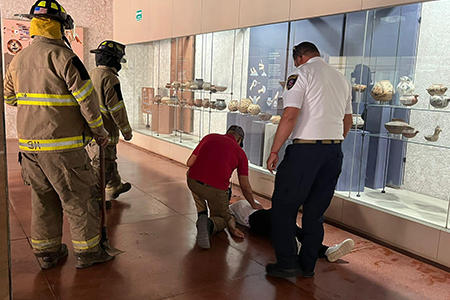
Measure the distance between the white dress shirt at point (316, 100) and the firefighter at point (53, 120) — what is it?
149cm

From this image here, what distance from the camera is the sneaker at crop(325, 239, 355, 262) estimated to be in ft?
11.5

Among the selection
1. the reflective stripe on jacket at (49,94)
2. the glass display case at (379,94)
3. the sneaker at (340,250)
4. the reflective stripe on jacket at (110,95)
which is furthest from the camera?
the reflective stripe on jacket at (110,95)

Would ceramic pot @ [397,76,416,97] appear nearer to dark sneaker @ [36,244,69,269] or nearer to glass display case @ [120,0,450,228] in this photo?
glass display case @ [120,0,450,228]

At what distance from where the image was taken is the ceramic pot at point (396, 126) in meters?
4.14

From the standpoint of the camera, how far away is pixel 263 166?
5805 mm

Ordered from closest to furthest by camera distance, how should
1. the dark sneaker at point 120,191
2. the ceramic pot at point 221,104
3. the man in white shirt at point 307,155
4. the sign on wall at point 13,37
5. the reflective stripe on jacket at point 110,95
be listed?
the man in white shirt at point 307,155 < the reflective stripe on jacket at point 110,95 < the dark sneaker at point 120,191 < the ceramic pot at point 221,104 < the sign on wall at point 13,37

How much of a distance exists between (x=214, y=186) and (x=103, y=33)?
27.5 feet

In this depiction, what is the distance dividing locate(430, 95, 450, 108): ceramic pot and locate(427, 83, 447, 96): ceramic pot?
1.2 inches

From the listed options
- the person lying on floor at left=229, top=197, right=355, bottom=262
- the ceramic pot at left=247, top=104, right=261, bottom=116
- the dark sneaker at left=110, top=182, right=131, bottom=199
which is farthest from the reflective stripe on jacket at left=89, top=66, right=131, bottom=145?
the ceramic pot at left=247, top=104, right=261, bottom=116

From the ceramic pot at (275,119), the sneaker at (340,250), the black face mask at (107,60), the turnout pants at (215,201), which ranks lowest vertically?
the sneaker at (340,250)

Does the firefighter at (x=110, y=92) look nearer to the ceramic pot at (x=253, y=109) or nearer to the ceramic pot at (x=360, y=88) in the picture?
the ceramic pot at (x=253, y=109)

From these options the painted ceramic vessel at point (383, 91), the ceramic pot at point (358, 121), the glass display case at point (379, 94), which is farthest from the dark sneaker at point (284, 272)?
the painted ceramic vessel at point (383, 91)

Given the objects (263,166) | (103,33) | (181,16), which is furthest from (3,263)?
(103,33)

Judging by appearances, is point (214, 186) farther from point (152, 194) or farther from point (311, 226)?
point (152, 194)
